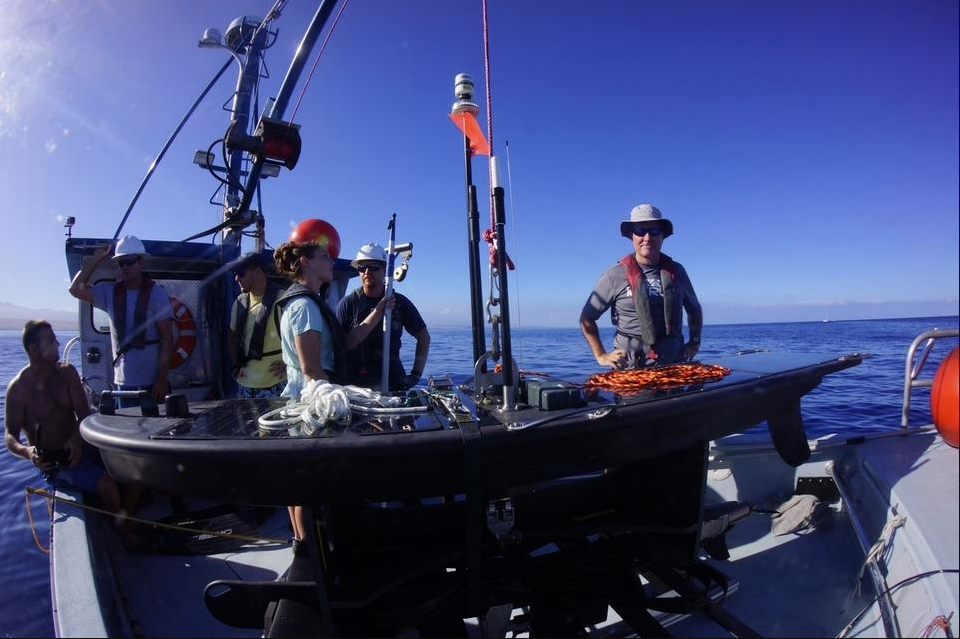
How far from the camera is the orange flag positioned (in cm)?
212

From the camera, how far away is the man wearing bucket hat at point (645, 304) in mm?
3080

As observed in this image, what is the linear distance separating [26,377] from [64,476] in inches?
41.6

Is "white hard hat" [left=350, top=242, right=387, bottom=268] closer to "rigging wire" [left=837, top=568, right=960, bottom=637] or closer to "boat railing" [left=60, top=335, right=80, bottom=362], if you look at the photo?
"boat railing" [left=60, top=335, right=80, bottom=362]

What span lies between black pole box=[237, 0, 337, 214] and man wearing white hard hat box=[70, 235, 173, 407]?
3.45 ft

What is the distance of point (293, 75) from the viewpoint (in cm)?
416

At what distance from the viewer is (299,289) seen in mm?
2211

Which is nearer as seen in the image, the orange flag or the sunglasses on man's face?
the orange flag

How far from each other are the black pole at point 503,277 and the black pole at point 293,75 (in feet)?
9.84

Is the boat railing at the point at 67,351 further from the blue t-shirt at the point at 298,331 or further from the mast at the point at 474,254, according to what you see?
the mast at the point at 474,254

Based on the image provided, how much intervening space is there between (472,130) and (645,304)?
1.74 meters

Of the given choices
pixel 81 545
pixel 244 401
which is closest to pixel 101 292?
pixel 81 545

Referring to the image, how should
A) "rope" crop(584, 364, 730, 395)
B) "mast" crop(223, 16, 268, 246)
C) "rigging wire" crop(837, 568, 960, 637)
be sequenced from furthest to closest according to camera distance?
"mast" crop(223, 16, 268, 246) < "rope" crop(584, 364, 730, 395) < "rigging wire" crop(837, 568, 960, 637)

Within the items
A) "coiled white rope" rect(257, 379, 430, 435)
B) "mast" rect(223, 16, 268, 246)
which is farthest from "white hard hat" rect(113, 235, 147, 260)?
"coiled white rope" rect(257, 379, 430, 435)

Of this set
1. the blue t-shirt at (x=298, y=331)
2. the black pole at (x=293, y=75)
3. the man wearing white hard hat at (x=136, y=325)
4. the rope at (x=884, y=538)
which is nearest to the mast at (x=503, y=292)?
A: the blue t-shirt at (x=298, y=331)
